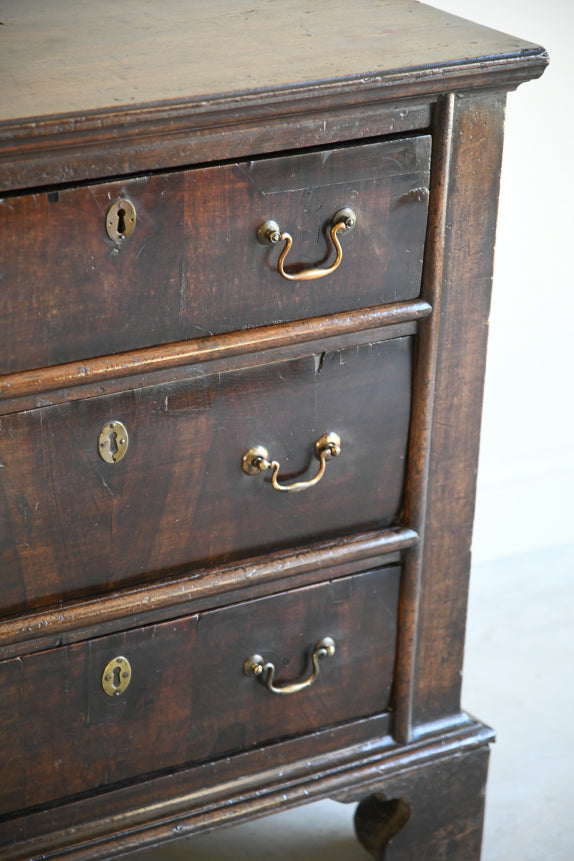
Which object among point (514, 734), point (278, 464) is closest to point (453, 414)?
point (278, 464)

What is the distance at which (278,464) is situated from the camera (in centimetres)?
123

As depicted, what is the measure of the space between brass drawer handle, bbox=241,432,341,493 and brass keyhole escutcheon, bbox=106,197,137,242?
0.28 m

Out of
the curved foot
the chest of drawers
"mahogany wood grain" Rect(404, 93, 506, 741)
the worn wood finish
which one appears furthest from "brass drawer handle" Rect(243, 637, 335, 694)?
the worn wood finish

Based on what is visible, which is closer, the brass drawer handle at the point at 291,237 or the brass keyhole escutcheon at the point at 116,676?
the brass drawer handle at the point at 291,237

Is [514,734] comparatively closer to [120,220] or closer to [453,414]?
[453,414]

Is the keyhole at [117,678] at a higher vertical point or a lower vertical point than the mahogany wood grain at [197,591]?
lower

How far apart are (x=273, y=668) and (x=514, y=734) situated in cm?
66

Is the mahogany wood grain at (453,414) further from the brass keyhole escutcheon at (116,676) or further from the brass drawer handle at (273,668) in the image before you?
the brass keyhole escutcheon at (116,676)

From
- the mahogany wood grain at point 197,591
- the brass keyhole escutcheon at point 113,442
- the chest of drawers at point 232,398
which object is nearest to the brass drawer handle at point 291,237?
the chest of drawers at point 232,398

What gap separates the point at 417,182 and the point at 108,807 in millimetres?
771

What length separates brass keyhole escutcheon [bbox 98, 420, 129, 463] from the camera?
1.13 m

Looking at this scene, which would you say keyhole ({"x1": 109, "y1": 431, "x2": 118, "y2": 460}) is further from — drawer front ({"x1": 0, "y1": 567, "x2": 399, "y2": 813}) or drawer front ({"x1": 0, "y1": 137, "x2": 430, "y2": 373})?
drawer front ({"x1": 0, "y1": 567, "x2": 399, "y2": 813})

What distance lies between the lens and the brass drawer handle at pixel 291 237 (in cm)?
111

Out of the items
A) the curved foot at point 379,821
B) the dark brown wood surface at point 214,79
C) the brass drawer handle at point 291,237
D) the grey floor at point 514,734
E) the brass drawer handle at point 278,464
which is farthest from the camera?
the grey floor at point 514,734
